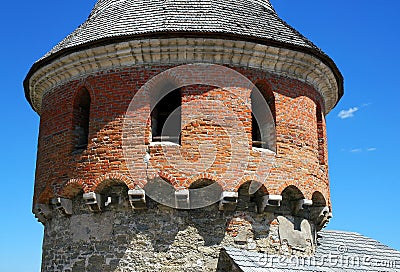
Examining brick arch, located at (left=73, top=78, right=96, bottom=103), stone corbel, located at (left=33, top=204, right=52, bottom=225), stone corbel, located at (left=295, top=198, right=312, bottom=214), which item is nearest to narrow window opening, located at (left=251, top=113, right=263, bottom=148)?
stone corbel, located at (left=295, top=198, right=312, bottom=214)

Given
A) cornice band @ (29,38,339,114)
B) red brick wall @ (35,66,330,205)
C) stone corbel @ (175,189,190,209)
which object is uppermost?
cornice band @ (29,38,339,114)

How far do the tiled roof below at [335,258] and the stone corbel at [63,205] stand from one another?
10.5ft

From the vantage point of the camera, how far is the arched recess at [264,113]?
445 inches

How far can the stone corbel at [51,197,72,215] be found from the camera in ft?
35.8

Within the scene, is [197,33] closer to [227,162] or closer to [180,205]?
[227,162]

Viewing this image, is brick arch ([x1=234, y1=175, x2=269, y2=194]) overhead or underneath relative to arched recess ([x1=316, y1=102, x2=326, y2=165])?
underneath

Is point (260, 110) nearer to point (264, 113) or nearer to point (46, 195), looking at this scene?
point (264, 113)

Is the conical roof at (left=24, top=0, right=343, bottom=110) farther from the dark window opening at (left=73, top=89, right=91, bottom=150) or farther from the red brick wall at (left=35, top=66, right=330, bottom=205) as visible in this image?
the dark window opening at (left=73, top=89, right=91, bottom=150)

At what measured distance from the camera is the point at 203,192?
10.4 m

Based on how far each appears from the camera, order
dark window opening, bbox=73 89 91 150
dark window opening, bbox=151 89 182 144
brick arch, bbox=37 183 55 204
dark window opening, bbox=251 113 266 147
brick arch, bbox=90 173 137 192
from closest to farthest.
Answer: brick arch, bbox=90 173 137 192
dark window opening, bbox=151 89 182 144
brick arch, bbox=37 183 55 204
dark window opening, bbox=73 89 91 150
dark window opening, bbox=251 113 266 147

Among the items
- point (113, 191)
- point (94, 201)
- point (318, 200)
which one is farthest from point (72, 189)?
point (318, 200)

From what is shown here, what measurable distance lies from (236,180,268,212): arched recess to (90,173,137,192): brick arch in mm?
2011

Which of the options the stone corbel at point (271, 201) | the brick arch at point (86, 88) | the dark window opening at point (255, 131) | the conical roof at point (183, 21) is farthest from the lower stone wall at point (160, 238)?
the conical roof at point (183, 21)

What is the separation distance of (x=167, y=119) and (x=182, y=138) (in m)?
1.08
